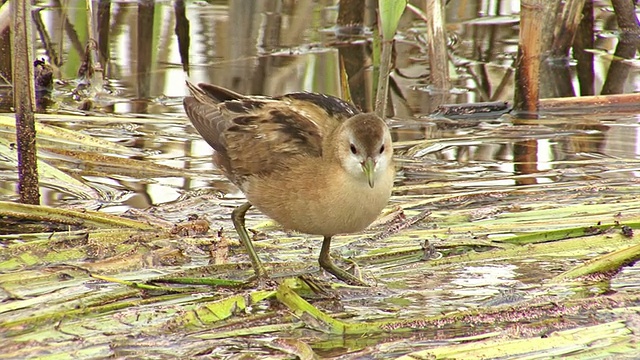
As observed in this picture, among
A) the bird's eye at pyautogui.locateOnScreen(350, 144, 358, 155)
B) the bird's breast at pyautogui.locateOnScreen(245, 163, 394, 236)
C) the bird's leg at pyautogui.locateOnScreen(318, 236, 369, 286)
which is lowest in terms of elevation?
the bird's leg at pyautogui.locateOnScreen(318, 236, 369, 286)

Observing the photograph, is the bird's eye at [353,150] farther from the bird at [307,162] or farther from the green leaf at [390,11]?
the green leaf at [390,11]

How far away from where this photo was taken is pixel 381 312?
13.2ft

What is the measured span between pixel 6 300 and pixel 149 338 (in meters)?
0.68

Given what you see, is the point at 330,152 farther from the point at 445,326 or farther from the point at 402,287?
the point at 445,326

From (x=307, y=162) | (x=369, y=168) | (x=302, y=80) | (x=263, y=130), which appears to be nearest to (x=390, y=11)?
(x=263, y=130)

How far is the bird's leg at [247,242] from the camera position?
4.40m

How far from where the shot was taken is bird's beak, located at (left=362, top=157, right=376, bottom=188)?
408 cm

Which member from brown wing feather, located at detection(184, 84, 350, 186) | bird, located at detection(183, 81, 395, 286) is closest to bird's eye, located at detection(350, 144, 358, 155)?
bird, located at detection(183, 81, 395, 286)

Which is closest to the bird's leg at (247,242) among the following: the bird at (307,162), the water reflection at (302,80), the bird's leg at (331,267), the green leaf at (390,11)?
the bird at (307,162)

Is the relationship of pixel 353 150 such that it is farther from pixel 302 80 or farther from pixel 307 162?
pixel 302 80

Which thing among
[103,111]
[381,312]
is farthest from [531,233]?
[103,111]

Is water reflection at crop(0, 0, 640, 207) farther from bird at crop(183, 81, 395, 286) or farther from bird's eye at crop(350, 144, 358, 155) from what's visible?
bird's eye at crop(350, 144, 358, 155)

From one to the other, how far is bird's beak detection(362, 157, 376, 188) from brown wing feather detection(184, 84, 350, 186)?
0.91 feet

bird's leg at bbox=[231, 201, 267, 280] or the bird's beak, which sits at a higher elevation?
the bird's beak
